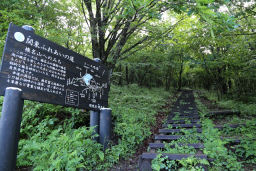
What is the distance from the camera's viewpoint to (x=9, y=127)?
86.4 inches

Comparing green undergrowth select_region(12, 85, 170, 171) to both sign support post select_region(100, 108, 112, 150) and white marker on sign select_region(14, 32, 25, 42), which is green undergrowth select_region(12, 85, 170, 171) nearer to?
sign support post select_region(100, 108, 112, 150)

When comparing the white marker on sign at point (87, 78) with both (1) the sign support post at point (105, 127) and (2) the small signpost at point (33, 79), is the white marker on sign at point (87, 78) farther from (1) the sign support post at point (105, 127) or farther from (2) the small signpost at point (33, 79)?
(1) the sign support post at point (105, 127)

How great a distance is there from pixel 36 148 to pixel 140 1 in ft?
11.1

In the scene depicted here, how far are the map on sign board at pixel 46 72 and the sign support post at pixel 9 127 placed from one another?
12 cm

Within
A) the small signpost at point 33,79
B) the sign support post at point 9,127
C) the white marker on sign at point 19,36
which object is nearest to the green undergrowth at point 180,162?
the small signpost at point 33,79

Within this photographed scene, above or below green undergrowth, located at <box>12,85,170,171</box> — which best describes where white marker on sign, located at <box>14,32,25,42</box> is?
above

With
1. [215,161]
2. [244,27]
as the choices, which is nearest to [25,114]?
[215,161]

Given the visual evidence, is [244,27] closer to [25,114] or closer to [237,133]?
[237,133]

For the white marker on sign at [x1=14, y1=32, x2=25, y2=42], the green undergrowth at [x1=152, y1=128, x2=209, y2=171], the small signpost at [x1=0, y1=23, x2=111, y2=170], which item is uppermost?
the white marker on sign at [x1=14, y1=32, x2=25, y2=42]

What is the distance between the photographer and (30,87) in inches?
98.7

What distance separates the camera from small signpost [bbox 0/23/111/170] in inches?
86.6

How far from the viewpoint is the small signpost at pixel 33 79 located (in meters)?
2.20

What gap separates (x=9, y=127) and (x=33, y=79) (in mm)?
806

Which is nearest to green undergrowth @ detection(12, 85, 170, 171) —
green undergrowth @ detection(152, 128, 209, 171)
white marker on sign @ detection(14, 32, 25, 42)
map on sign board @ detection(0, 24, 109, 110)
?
map on sign board @ detection(0, 24, 109, 110)
